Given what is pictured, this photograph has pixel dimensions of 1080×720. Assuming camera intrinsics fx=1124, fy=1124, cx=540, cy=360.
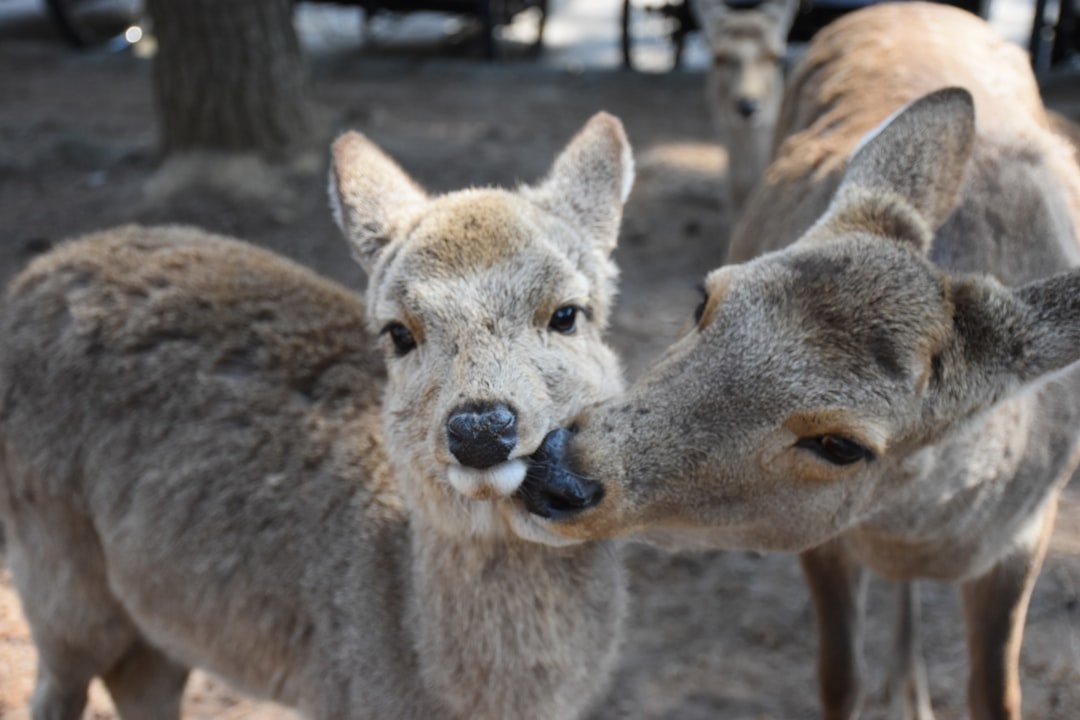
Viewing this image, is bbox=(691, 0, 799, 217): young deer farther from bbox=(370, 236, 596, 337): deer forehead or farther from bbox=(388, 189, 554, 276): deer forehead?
bbox=(370, 236, 596, 337): deer forehead

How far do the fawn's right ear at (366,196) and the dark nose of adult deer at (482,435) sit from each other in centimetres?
108

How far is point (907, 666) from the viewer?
4.66 meters

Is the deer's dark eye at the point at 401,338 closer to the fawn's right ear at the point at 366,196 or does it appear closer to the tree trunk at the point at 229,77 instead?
the fawn's right ear at the point at 366,196

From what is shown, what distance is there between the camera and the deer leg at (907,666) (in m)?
4.64

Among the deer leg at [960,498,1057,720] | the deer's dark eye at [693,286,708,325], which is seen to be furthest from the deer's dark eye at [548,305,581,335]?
the deer leg at [960,498,1057,720]

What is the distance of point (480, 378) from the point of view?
277 cm

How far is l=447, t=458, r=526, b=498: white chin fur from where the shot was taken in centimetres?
267

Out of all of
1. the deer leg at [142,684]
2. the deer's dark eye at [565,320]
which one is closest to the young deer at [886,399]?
the deer's dark eye at [565,320]

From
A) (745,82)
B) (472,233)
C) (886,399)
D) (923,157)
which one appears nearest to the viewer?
(886,399)

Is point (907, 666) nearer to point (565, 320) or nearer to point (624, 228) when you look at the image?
point (565, 320)

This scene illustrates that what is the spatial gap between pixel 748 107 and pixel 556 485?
6100 mm

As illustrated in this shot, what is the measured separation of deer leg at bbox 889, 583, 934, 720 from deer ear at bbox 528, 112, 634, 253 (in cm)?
212

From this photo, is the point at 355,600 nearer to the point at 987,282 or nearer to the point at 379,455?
the point at 379,455

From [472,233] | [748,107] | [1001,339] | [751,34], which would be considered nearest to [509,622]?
[472,233]
